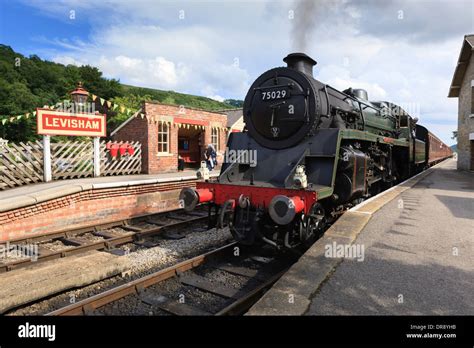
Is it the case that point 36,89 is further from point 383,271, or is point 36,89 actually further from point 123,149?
point 383,271

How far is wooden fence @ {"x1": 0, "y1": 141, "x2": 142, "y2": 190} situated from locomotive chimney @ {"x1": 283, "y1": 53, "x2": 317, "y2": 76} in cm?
752

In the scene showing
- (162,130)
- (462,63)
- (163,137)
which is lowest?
(163,137)

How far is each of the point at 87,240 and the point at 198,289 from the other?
3377 mm

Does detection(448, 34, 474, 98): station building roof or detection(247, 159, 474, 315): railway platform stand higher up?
detection(448, 34, 474, 98): station building roof

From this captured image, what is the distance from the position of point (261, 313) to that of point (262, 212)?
6.98 ft

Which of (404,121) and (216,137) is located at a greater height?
(404,121)

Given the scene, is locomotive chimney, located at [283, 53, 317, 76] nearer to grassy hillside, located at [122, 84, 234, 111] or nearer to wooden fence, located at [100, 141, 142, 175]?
wooden fence, located at [100, 141, 142, 175]

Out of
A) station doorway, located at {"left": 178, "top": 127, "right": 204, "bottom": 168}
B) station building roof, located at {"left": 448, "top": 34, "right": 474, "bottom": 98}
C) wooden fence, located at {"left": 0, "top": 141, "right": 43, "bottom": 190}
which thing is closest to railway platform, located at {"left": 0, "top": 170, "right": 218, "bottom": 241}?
wooden fence, located at {"left": 0, "top": 141, "right": 43, "bottom": 190}

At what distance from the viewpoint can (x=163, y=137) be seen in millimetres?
13719

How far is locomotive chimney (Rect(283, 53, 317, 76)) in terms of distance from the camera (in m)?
5.82

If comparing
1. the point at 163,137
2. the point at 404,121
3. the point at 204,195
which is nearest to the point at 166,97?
the point at 163,137

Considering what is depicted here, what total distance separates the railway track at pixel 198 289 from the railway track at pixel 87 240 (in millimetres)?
1884

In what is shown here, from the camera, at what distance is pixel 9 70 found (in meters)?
33.0

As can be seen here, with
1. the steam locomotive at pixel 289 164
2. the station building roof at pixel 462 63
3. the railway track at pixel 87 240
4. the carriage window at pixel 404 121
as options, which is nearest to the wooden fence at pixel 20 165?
the railway track at pixel 87 240
